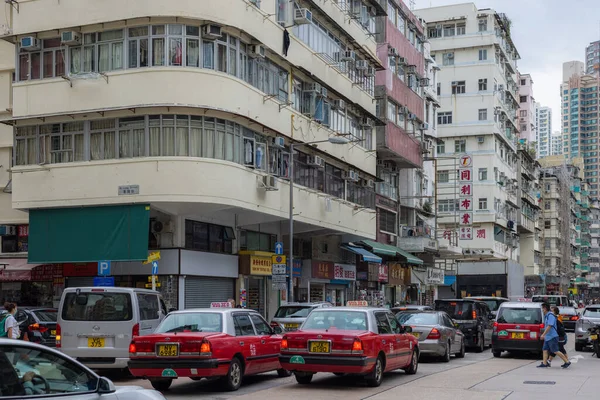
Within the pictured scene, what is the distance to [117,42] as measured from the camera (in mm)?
27594

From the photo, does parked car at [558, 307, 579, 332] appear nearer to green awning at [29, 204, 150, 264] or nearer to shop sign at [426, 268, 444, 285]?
shop sign at [426, 268, 444, 285]

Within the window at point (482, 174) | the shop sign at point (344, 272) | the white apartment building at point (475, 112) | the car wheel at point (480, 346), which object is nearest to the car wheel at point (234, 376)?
the car wheel at point (480, 346)

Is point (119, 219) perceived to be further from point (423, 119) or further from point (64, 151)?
point (423, 119)

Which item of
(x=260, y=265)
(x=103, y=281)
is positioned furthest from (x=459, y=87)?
(x=103, y=281)

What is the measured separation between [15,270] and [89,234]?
5675mm

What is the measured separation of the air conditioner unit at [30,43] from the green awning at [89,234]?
5.34 m

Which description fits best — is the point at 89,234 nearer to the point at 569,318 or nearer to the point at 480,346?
the point at 480,346

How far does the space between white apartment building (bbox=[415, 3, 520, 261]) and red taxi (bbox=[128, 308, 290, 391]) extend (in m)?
56.5

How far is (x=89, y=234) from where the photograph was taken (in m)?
27.6

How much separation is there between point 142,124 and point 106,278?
4.92 meters

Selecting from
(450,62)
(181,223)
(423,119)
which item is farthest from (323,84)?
(450,62)

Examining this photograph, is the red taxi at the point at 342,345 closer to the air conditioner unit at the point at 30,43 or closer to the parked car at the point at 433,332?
the parked car at the point at 433,332

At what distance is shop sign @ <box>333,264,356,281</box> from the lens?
4119cm

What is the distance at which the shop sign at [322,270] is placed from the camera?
126ft
